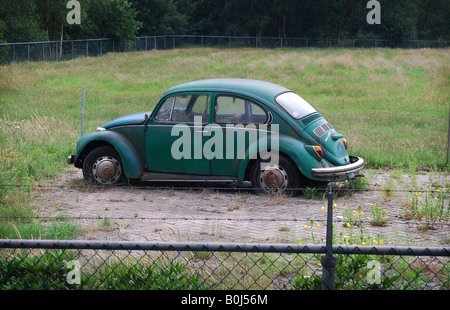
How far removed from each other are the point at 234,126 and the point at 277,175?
39.5 inches

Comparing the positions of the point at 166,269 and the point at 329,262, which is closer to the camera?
the point at 329,262

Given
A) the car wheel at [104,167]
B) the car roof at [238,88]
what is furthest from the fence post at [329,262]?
the car wheel at [104,167]

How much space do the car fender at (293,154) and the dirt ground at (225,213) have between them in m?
0.45

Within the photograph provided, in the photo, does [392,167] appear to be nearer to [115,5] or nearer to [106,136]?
[106,136]

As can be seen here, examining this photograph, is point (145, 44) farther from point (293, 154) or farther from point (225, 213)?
point (225, 213)

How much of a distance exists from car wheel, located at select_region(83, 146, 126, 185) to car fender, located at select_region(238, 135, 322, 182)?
6.71 ft

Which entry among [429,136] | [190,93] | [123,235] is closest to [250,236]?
[123,235]

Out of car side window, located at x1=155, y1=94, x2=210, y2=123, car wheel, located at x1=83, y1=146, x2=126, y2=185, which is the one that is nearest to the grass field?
car wheel, located at x1=83, y1=146, x2=126, y2=185

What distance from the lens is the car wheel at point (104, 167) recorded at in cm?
1034

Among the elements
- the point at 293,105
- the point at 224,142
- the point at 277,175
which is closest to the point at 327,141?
the point at 293,105

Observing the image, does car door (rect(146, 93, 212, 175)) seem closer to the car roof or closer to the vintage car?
the vintage car

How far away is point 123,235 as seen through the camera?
7602 mm

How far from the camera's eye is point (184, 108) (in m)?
10.2

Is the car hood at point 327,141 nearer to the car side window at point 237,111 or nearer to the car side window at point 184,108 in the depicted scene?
the car side window at point 237,111
